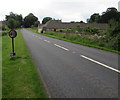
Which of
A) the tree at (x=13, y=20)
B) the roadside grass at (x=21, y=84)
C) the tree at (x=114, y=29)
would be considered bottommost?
the roadside grass at (x=21, y=84)

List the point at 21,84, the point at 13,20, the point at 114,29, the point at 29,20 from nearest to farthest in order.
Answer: the point at 21,84
the point at 114,29
the point at 13,20
the point at 29,20

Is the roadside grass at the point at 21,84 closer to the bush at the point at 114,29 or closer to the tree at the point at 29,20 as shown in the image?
the bush at the point at 114,29

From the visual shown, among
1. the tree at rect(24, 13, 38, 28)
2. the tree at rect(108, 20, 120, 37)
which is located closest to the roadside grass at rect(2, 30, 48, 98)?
the tree at rect(108, 20, 120, 37)

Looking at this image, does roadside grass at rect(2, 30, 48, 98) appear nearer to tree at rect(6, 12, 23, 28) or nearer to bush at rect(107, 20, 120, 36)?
bush at rect(107, 20, 120, 36)

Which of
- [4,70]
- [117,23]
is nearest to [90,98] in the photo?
[4,70]

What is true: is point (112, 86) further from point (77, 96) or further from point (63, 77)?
point (63, 77)

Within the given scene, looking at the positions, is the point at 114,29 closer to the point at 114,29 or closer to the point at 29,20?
the point at 114,29

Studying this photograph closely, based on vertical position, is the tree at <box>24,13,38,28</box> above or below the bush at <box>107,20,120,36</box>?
above

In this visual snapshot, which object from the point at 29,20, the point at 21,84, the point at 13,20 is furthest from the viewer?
the point at 29,20

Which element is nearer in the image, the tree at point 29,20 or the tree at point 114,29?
the tree at point 114,29

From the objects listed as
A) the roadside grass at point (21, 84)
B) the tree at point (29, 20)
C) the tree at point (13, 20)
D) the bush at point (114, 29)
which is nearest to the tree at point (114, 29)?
the bush at point (114, 29)

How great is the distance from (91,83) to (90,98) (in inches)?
45.6

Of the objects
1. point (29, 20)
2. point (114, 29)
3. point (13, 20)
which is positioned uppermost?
point (29, 20)

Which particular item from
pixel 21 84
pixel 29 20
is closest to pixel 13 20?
pixel 29 20
